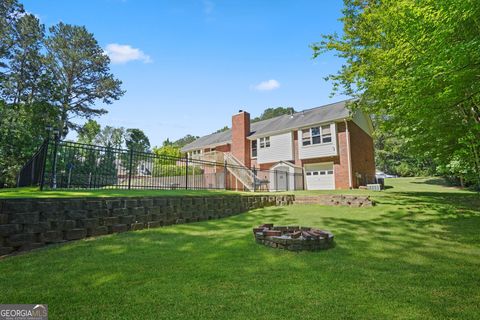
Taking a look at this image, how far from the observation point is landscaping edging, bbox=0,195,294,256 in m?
4.12

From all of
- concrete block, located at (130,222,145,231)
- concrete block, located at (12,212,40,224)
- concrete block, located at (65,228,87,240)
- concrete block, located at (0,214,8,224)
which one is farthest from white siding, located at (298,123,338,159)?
concrete block, located at (0,214,8,224)

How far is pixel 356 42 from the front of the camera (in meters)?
12.8

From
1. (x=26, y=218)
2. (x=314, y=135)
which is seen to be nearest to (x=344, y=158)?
(x=314, y=135)

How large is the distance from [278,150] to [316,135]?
357 centimetres

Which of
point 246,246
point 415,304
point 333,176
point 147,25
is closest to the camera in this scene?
point 415,304

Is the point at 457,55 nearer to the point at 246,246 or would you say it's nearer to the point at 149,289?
the point at 246,246

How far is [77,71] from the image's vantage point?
25.4m

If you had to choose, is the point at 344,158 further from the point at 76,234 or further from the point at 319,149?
the point at 76,234

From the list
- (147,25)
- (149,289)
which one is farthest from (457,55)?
(147,25)

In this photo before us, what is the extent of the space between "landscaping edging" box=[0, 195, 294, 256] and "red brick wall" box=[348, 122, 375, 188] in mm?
13916

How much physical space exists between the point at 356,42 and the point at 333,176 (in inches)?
369

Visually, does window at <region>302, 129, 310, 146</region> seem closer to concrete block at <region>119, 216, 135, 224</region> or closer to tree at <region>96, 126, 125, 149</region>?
concrete block at <region>119, 216, 135, 224</region>

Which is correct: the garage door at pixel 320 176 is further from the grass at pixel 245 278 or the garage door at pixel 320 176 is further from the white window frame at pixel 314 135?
the grass at pixel 245 278

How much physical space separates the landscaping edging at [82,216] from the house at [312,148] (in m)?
8.67
